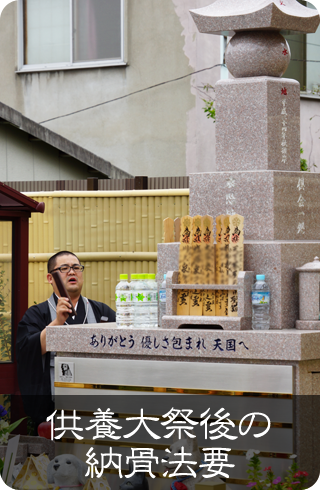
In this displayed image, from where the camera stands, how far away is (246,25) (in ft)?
18.4

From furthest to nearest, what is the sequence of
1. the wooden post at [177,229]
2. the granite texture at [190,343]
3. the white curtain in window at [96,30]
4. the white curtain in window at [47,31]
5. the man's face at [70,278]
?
the white curtain in window at [47,31] < the white curtain in window at [96,30] < the man's face at [70,278] < the wooden post at [177,229] < the granite texture at [190,343]

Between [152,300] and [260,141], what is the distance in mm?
1343

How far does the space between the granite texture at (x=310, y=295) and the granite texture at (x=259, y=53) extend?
1.51m

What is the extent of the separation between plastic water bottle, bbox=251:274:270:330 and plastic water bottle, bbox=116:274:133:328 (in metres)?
0.85

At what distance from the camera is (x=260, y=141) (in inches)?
222

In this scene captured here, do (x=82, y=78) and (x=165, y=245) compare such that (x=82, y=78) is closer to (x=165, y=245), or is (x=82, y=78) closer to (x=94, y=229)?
(x=94, y=229)

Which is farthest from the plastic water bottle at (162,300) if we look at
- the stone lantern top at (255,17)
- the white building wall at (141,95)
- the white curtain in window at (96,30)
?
the white curtain in window at (96,30)

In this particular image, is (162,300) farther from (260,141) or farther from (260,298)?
(260,141)

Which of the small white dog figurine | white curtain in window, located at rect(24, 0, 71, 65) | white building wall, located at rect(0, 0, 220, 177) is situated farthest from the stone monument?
white curtain in window, located at rect(24, 0, 71, 65)

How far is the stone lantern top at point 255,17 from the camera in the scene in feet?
18.2

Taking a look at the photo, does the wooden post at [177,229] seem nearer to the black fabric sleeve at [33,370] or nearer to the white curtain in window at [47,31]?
the black fabric sleeve at [33,370]

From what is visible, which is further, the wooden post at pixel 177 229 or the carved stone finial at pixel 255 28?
the wooden post at pixel 177 229

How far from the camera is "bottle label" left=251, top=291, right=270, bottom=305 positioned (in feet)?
16.9

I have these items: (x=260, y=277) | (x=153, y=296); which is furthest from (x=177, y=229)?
(x=260, y=277)
